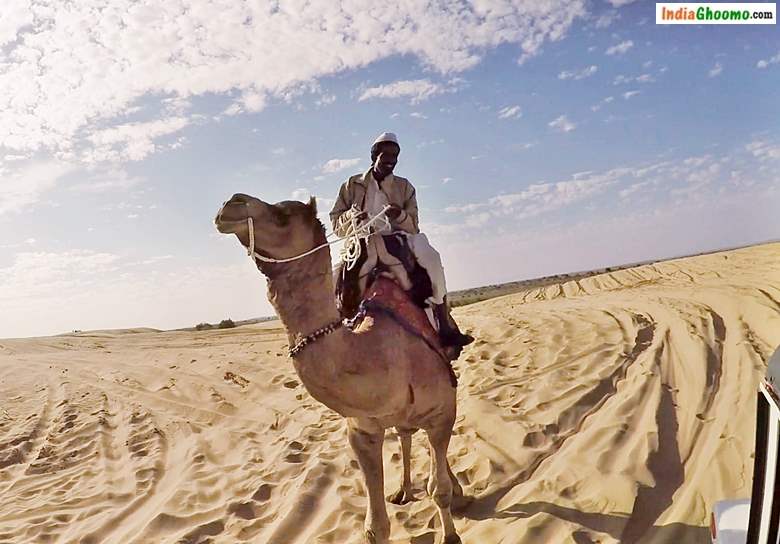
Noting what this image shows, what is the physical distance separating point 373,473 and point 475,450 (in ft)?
7.95

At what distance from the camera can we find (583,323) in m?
12.0

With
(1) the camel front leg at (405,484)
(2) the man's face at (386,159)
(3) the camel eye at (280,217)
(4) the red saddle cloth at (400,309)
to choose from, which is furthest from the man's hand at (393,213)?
(1) the camel front leg at (405,484)

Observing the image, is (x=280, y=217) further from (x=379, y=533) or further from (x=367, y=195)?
(x=379, y=533)

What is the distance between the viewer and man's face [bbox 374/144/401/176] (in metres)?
4.29

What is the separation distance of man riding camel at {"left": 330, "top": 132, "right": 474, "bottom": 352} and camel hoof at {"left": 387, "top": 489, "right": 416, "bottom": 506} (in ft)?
5.36

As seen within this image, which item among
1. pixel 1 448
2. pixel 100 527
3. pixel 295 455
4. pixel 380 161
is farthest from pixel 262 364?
pixel 380 161

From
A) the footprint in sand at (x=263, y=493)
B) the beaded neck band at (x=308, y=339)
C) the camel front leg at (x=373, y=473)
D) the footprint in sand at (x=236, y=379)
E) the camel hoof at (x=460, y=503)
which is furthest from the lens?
the footprint in sand at (x=236, y=379)

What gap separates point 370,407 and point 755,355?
701cm

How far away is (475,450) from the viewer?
225 inches

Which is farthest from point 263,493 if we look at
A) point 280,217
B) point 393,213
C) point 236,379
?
point 236,379

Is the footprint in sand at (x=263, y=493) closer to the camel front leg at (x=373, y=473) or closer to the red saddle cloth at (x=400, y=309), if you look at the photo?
the camel front leg at (x=373, y=473)

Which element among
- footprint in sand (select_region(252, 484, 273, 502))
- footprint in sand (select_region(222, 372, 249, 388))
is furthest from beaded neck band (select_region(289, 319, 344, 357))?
footprint in sand (select_region(222, 372, 249, 388))

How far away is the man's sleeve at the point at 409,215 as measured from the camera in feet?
14.6

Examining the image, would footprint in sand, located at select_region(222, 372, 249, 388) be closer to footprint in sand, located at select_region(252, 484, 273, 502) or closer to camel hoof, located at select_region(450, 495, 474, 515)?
footprint in sand, located at select_region(252, 484, 273, 502)
